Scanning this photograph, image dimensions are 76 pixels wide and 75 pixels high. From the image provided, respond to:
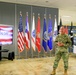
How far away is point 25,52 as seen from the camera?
762 cm

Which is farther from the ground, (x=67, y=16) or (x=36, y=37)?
(x=67, y=16)

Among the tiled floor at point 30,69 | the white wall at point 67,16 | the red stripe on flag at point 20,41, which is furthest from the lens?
the white wall at point 67,16

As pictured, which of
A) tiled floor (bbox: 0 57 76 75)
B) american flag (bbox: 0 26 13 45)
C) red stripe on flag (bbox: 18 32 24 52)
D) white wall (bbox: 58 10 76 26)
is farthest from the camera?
white wall (bbox: 58 10 76 26)

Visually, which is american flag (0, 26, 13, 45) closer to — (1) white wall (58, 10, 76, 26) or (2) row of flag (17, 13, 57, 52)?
(2) row of flag (17, 13, 57, 52)

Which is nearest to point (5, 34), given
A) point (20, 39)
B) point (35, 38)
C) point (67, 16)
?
point (20, 39)

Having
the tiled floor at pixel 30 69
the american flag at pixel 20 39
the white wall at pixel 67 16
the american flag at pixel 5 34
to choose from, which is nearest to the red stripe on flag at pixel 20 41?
the american flag at pixel 20 39

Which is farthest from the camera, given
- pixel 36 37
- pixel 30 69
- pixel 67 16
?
pixel 67 16

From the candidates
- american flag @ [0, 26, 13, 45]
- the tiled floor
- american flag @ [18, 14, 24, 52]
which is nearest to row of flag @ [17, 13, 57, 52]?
american flag @ [18, 14, 24, 52]

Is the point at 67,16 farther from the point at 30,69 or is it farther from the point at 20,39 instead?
the point at 30,69

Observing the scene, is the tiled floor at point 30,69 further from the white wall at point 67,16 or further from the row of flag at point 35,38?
the white wall at point 67,16

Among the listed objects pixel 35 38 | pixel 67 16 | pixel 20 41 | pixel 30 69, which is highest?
pixel 67 16

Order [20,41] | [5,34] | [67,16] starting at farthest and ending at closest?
[67,16]
[20,41]
[5,34]

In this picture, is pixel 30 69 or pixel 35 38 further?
pixel 35 38

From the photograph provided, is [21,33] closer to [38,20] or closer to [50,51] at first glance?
[38,20]
